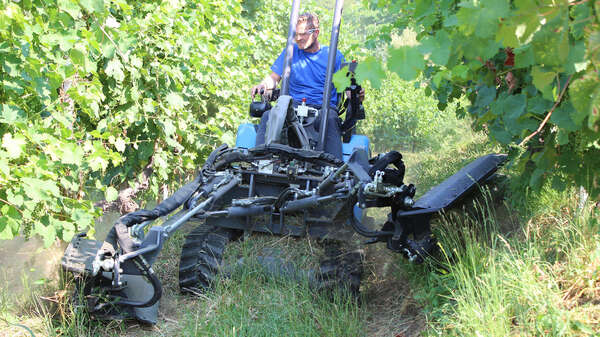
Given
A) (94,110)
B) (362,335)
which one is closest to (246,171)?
(94,110)

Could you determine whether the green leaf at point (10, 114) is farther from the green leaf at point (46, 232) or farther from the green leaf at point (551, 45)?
the green leaf at point (551, 45)

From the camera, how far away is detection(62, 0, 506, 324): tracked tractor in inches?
130

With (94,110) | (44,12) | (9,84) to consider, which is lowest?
(94,110)

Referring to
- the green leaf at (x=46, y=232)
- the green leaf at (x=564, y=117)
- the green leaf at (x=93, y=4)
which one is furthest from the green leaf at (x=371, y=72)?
the green leaf at (x=46, y=232)

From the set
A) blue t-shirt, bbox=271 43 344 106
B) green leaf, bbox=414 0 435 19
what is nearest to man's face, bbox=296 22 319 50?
blue t-shirt, bbox=271 43 344 106

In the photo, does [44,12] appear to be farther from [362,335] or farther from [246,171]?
[362,335]

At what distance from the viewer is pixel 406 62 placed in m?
1.66

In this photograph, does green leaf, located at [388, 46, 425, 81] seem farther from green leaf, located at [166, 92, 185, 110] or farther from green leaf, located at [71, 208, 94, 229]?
green leaf, located at [166, 92, 185, 110]

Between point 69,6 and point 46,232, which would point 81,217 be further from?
point 69,6

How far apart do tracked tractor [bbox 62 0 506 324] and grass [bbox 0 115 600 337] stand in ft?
0.53

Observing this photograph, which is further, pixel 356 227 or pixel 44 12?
pixel 356 227

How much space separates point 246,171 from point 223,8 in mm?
2968

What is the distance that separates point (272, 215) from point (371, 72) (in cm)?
259

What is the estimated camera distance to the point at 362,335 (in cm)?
353
